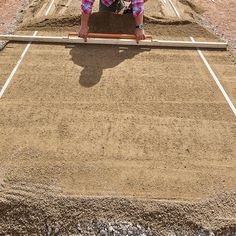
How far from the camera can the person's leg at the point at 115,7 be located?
219 inches

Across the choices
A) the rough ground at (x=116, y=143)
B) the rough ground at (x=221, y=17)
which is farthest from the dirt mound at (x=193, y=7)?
the rough ground at (x=116, y=143)

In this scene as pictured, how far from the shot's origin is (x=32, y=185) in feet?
9.43

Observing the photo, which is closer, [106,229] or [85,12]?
[106,229]

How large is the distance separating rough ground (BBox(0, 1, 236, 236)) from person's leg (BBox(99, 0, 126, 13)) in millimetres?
995

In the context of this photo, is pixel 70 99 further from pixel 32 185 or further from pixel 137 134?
pixel 32 185

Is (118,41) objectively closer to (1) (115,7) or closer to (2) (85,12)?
(2) (85,12)

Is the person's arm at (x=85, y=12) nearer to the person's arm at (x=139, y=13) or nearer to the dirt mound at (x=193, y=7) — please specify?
the person's arm at (x=139, y=13)

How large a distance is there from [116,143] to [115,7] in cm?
314

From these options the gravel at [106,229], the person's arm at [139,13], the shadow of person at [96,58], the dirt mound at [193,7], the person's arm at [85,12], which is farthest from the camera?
the dirt mound at [193,7]

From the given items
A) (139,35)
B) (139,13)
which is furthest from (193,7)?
(139,35)

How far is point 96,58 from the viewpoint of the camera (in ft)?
15.4

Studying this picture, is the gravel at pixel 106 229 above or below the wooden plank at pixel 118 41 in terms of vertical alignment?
below

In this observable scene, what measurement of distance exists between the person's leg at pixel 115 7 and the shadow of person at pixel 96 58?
96 cm

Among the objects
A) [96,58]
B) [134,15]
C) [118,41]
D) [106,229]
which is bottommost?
[106,229]
